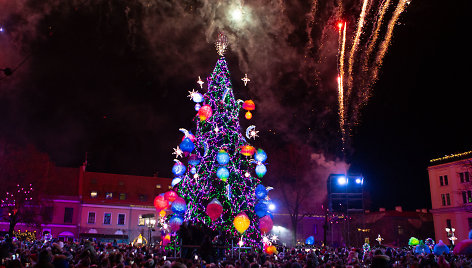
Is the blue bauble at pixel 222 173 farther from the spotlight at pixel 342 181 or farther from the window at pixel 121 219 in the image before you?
the window at pixel 121 219

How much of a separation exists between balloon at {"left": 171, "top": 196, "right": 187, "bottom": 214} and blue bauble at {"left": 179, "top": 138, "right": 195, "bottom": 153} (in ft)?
9.11

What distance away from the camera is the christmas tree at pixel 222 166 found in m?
22.7

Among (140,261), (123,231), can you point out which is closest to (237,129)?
(140,261)

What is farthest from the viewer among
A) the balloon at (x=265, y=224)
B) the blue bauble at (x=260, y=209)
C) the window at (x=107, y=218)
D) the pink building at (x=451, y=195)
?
the window at (x=107, y=218)

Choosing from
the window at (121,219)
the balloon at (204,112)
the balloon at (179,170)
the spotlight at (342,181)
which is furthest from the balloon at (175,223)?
the window at (121,219)

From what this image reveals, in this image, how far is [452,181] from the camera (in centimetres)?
5494

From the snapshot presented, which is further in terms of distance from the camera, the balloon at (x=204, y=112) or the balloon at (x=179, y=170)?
the balloon at (x=179, y=170)

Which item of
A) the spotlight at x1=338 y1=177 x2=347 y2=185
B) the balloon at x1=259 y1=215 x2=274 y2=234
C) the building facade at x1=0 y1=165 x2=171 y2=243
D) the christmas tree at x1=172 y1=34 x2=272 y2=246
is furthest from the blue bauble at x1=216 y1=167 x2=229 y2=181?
the building facade at x1=0 y1=165 x2=171 y2=243

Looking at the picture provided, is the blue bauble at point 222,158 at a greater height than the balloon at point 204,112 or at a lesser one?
lesser

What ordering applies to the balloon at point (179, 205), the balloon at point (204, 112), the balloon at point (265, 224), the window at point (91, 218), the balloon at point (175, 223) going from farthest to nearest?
1. the window at point (91, 218)
2. the balloon at point (204, 112)
3. the balloon at point (265, 224)
4. the balloon at point (179, 205)
5. the balloon at point (175, 223)

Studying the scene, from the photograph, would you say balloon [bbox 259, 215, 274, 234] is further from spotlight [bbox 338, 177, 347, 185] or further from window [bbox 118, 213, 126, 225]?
window [bbox 118, 213, 126, 225]

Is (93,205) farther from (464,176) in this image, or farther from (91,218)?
(464,176)

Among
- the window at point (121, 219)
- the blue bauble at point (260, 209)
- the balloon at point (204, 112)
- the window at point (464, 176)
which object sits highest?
the window at point (464, 176)

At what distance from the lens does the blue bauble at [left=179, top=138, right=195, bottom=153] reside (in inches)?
882
